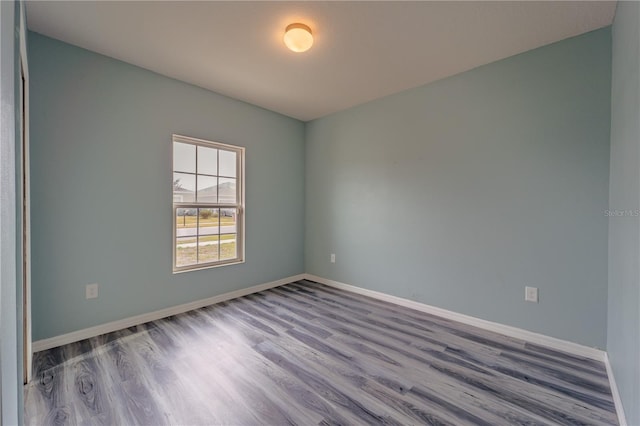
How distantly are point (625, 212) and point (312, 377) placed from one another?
212 centimetres

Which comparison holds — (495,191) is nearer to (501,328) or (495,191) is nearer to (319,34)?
(501,328)

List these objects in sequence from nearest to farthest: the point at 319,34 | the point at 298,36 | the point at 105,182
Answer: the point at 298,36 < the point at 319,34 < the point at 105,182

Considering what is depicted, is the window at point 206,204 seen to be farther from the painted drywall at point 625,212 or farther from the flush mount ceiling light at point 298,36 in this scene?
the painted drywall at point 625,212

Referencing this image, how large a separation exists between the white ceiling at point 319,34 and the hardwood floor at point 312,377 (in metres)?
2.50

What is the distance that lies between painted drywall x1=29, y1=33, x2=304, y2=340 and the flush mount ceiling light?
1495mm

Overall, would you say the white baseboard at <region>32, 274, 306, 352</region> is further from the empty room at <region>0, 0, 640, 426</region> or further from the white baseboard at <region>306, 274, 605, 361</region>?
the white baseboard at <region>306, 274, 605, 361</region>

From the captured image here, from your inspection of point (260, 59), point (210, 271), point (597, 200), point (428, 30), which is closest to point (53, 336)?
point (210, 271)

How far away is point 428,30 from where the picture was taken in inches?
82.7

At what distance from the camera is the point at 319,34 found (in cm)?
216

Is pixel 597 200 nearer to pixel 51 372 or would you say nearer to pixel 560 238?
pixel 560 238

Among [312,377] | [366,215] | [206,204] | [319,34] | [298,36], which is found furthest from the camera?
[366,215]

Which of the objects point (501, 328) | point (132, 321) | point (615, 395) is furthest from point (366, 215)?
point (132, 321)

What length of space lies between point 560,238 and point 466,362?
1.27 m

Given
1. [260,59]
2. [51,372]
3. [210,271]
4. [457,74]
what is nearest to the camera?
[51,372]
